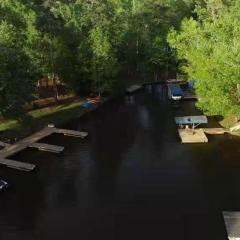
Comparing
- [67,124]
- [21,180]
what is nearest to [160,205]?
[21,180]

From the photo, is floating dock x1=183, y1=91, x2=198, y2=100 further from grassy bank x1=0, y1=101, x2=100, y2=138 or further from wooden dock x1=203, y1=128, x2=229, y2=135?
wooden dock x1=203, y1=128, x2=229, y2=135

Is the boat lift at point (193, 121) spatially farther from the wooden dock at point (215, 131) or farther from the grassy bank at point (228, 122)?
the grassy bank at point (228, 122)

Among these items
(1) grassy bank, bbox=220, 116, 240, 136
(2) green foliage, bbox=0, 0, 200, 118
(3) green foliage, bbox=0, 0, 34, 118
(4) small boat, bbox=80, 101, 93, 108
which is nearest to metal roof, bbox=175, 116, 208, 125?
(1) grassy bank, bbox=220, 116, 240, 136

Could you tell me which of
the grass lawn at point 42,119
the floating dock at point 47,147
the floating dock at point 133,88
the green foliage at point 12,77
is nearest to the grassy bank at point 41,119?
the grass lawn at point 42,119

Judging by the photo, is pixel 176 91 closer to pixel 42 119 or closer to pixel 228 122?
pixel 228 122

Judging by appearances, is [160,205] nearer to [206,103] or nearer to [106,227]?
[106,227]

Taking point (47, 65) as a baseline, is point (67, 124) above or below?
below
